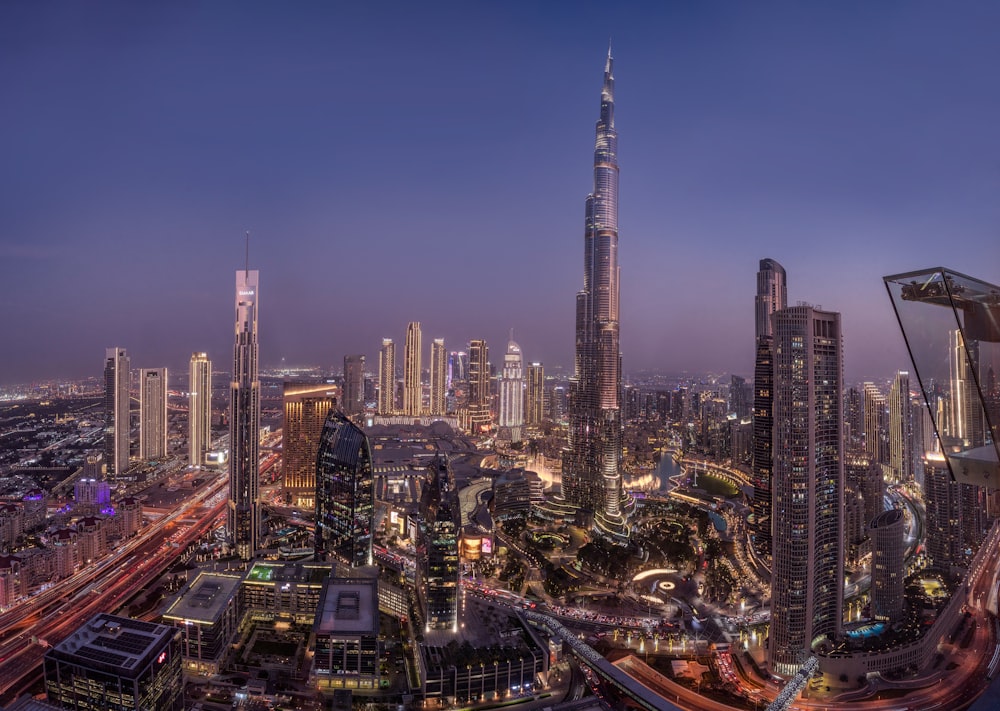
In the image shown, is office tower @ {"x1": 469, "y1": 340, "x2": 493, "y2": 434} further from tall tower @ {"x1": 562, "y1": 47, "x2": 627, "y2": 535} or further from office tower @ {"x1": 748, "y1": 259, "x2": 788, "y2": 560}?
office tower @ {"x1": 748, "y1": 259, "x2": 788, "y2": 560}

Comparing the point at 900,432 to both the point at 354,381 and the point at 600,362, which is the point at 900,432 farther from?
the point at 354,381

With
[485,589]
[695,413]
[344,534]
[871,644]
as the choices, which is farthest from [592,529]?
[695,413]

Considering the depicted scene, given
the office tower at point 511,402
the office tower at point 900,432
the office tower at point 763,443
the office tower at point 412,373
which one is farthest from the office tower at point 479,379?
the office tower at point 763,443

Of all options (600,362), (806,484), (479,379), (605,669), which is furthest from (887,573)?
(479,379)

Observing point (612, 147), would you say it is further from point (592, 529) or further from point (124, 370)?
point (124, 370)

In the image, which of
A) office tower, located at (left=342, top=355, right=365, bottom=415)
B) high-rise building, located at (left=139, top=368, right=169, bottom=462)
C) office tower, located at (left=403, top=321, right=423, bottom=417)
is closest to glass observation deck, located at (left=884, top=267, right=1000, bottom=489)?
high-rise building, located at (left=139, top=368, right=169, bottom=462)

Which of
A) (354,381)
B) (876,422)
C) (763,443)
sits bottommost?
(876,422)
